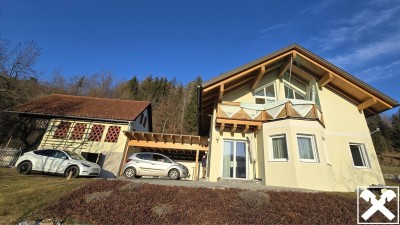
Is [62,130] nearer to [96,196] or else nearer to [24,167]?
[24,167]

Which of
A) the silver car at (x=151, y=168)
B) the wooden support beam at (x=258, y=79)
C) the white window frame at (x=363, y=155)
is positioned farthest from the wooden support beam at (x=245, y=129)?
the white window frame at (x=363, y=155)

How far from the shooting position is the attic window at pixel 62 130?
1783 cm

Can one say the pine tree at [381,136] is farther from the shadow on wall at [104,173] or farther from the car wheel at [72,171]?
the car wheel at [72,171]

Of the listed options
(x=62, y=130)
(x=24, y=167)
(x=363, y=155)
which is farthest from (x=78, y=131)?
(x=363, y=155)

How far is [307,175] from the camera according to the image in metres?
10.8

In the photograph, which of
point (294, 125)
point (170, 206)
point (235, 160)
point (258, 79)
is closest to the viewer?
point (170, 206)

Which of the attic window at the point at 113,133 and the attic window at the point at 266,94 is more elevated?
the attic window at the point at 266,94

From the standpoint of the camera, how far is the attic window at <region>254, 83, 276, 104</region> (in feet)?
49.6

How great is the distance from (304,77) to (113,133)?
16.1m

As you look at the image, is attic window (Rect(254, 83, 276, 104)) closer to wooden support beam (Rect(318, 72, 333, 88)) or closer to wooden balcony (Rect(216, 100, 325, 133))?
wooden balcony (Rect(216, 100, 325, 133))

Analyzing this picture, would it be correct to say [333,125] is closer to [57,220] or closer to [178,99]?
[57,220]

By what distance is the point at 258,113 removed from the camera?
13.3 meters

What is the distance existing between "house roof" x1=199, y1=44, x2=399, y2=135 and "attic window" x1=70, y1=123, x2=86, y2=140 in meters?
10.8

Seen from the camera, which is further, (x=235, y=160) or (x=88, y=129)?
(x=88, y=129)
